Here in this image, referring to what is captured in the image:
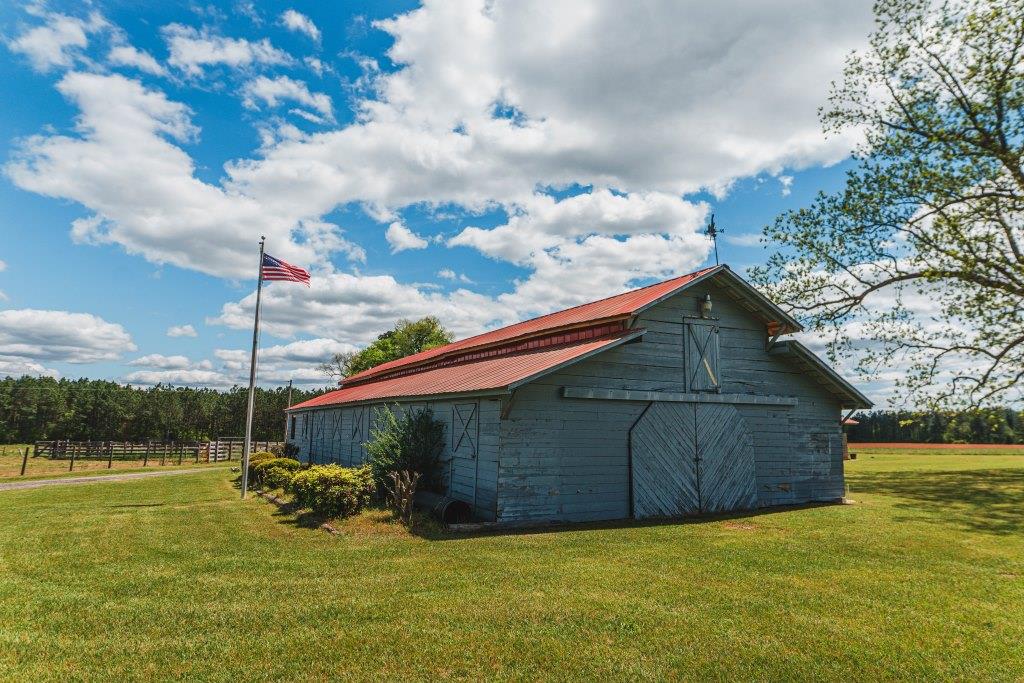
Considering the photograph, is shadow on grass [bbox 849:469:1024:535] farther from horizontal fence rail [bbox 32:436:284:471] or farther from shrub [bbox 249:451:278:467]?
horizontal fence rail [bbox 32:436:284:471]

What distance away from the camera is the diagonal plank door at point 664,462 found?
1512cm

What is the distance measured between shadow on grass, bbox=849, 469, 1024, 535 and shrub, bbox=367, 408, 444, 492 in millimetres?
12281

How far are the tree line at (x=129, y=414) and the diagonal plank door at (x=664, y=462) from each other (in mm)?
68494

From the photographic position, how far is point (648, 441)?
1538 centimetres

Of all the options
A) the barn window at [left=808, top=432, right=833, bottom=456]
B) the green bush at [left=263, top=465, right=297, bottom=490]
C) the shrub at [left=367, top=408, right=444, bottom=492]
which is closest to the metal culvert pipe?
the shrub at [left=367, top=408, right=444, bottom=492]

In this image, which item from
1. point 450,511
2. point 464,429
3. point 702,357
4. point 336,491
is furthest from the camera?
point 702,357

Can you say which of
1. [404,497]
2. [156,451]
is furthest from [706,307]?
[156,451]

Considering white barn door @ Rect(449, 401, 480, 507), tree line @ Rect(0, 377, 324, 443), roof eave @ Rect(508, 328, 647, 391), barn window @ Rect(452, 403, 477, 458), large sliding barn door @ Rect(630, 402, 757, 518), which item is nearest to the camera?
roof eave @ Rect(508, 328, 647, 391)

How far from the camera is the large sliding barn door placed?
15242 millimetres

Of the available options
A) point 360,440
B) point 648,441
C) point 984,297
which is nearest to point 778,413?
point 648,441

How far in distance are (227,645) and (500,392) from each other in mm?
7547

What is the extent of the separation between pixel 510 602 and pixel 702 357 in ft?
35.4

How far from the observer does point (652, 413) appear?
15.5m

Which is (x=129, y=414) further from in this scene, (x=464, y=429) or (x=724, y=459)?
(x=724, y=459)
